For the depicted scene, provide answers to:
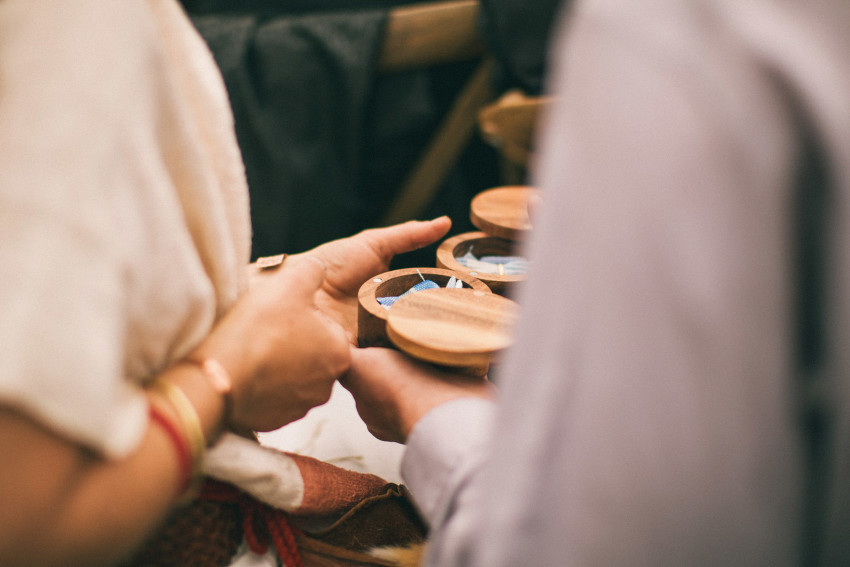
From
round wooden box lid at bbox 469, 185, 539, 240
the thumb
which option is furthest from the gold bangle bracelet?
round wooden box lid at bbox 469, 185, 539, 240

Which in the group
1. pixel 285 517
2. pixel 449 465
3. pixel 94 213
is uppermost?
pixel 94 213

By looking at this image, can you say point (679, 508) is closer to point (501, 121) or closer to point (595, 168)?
point (595, 168)

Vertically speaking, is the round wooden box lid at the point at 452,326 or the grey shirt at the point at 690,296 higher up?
the grey shirt at the point at 690,296

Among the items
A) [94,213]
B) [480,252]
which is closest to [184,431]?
[94,213]

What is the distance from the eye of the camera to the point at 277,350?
1.33ft

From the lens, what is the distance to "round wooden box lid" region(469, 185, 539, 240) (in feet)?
2.20

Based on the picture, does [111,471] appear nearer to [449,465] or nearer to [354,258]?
[449,465]

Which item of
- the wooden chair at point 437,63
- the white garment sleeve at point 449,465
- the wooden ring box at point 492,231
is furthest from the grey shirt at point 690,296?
the wooden chair at point 437,63

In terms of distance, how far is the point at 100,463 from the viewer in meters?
0.27

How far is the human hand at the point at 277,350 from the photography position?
378mm

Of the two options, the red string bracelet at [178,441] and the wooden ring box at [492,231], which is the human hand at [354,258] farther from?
the red string bracelet at [178,441]

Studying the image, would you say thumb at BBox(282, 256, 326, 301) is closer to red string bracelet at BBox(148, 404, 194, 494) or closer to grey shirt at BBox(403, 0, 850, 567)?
red string bracelet at BBox(148, 404, 194, 494)

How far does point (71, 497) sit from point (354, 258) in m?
0.43

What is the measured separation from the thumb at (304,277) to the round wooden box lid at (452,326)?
0.25ft
